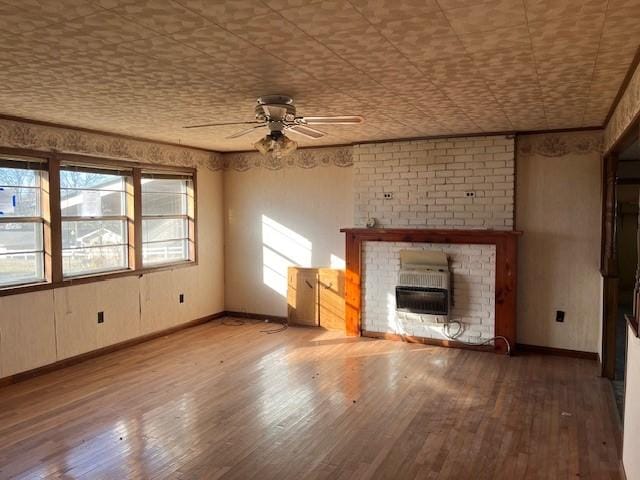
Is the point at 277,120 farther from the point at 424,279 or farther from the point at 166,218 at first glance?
the point at 166,218

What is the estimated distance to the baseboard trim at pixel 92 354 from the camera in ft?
15.1

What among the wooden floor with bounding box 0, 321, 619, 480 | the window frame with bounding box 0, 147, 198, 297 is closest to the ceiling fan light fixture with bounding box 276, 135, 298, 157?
the wooden floor with bounding box 0, 321, 619, 480

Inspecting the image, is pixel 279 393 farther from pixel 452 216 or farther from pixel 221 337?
pixel 452 216

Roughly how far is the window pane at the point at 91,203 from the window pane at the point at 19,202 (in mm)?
265

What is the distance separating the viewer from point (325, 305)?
21.5 feet

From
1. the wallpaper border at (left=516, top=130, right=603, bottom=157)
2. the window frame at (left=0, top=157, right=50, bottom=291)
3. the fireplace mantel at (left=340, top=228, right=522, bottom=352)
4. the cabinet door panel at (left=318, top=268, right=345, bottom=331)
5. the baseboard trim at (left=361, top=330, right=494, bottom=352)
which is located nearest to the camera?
the window frame at (left=0, top=157, right=50, bottom=291)

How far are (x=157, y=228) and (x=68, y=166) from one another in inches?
57.5

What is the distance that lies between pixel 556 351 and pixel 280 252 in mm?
3564

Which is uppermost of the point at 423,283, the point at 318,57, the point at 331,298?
the point at 318,57

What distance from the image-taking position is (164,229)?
641 cm

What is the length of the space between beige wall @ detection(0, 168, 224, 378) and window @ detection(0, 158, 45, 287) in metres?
0.24

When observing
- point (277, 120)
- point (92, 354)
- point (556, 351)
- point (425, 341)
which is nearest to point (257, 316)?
point (92, 354)

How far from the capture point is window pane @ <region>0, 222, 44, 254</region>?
15.0ft

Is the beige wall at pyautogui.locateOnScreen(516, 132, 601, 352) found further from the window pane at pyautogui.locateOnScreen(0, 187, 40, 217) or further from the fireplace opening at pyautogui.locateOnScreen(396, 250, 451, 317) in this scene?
the window pane at pyautogui.locateOnScreen(0, 187, 40, 217)
